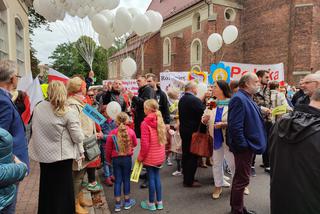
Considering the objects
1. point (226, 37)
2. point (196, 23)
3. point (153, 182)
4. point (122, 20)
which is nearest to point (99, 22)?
point (122, 20)

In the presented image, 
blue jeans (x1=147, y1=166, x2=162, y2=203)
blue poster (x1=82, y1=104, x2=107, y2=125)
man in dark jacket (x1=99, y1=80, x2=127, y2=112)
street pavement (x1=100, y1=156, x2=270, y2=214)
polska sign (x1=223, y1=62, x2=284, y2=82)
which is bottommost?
street pavement (x1=100, y1=156, x2=270, y2=214)

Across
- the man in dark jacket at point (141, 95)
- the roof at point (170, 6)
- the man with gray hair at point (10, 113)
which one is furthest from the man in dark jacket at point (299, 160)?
the roof at point (170, 6)

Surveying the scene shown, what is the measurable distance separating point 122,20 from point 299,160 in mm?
4991

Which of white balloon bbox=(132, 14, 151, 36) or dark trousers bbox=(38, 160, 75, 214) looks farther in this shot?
white balloon bbox=(132, 14, 151, 36)

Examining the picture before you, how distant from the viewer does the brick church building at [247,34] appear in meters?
17.4

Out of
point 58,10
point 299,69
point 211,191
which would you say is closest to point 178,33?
point 299,69

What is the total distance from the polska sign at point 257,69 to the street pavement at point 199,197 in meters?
3.66

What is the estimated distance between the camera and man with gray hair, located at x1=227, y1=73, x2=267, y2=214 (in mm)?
3047

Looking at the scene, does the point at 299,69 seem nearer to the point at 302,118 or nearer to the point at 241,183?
the point at 241,183

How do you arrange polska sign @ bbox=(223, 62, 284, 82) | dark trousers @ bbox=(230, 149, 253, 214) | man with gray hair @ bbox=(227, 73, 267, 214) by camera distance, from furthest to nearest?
polska sign @ bbox=(223, 62, 284, 82)
dark trousers @ bbox=(230, 149, 253, 214)
man with gray hair @ bbox=(227, 73, 267, 214)

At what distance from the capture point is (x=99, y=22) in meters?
5.64

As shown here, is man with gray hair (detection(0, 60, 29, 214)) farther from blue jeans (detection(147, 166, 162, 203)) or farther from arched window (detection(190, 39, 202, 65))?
arched window (detection(190, 39, 202, 65))

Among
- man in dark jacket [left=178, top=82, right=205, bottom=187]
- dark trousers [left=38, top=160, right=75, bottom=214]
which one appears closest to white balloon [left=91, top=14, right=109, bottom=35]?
man in dark jacket [left=178, top=82, right=205, bottom=187]

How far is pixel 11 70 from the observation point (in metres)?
Result: 2.38
